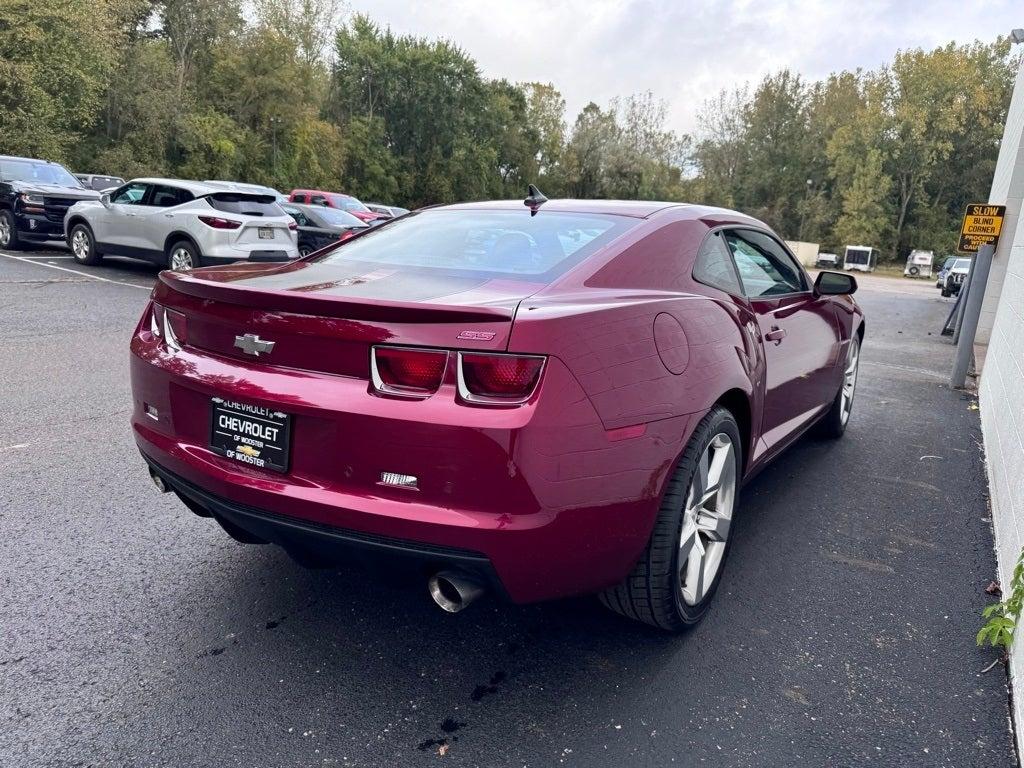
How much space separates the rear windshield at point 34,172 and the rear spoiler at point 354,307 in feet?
48.3

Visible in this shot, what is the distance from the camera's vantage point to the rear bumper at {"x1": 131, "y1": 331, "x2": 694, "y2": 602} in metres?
2.06

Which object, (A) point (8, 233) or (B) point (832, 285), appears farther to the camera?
(A) point (8, 233)

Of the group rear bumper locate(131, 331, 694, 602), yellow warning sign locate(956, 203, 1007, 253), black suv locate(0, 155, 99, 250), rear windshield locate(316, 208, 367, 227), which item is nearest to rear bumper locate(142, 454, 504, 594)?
rear bumper locate(131, 331, 694, 602)

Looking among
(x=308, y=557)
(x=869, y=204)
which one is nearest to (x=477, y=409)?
(x=308, y=557)

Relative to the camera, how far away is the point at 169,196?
1210 centimetres

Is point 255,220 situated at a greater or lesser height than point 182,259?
greater

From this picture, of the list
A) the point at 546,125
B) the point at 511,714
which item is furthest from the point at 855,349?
the point at 546,125

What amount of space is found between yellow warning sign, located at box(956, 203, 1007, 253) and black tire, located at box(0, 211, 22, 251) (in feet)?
50.9

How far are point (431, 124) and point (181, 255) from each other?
143 feet

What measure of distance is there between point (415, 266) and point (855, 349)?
4.10 m

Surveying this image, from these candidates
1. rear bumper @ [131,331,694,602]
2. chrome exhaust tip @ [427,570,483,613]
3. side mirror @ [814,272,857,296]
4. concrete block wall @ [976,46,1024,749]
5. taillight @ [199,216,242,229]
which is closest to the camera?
rear bumper @ [131,331,694,602]

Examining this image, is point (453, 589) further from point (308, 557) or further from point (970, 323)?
point (970, 323)

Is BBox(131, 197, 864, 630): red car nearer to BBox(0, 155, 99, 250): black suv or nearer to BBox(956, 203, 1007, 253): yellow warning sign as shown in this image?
BBox(956, 203, 1007, 253): yellow warning sign

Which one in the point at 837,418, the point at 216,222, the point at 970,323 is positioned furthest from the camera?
the point at 216,222
